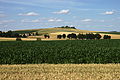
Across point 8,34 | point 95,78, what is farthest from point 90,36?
point 95,78

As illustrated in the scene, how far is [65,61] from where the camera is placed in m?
26.1

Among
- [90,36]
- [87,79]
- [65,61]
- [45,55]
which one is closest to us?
[87,79]

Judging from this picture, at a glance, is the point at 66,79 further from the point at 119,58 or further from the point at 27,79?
the point at 119,58

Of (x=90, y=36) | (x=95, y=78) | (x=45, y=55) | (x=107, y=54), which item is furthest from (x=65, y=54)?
(x=90, y=36)

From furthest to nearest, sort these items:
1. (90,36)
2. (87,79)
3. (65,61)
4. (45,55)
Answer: (90,36) → (45,55) → (65,61) → (87,79)

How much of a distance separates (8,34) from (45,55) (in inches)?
3558

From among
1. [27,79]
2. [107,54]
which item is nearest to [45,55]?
[107,54]

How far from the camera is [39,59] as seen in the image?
87.3ft

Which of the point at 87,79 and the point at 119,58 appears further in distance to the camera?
the point at 119,58

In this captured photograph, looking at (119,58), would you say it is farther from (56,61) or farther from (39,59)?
(39,59)

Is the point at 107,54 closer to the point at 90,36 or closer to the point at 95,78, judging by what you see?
the point at 95,78

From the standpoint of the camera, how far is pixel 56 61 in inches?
1033

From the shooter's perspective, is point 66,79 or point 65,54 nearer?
point 66,79

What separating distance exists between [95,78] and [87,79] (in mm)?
641
